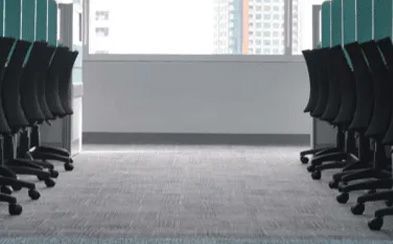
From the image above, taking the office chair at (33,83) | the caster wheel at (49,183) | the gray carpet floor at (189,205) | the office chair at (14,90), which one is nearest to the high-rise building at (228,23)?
the gray carpet floor at (189,205)

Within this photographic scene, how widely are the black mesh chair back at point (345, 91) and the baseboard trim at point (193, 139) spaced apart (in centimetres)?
328

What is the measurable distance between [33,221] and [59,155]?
2.26m

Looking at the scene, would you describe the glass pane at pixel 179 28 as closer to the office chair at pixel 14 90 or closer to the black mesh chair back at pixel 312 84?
the black mesh chair back at pixel 312 84

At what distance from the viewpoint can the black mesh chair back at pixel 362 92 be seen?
4445mm

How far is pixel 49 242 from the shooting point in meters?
3.17

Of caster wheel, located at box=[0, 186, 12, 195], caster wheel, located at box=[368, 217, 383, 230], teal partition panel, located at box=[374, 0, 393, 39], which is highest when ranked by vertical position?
teal partition panel, located at box=[374, 0, 393, 39]

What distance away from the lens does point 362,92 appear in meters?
4.51

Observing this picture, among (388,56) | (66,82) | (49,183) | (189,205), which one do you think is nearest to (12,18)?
(66,82)

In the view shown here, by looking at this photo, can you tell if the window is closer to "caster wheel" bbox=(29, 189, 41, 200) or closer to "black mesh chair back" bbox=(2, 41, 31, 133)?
"black mesh chair back" bbox=(2, 41, 31, 133)

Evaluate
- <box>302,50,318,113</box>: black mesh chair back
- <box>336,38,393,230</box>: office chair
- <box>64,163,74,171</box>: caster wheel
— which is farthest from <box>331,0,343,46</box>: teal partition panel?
<box>336,38,393,230</box>: office chair

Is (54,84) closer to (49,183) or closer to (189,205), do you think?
(49,183)

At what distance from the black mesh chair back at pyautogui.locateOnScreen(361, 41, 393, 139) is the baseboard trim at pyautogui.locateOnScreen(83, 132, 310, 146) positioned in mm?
4331

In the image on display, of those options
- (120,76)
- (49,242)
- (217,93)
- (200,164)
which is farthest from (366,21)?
(49,242)

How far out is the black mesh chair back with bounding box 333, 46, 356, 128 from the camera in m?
4.95
